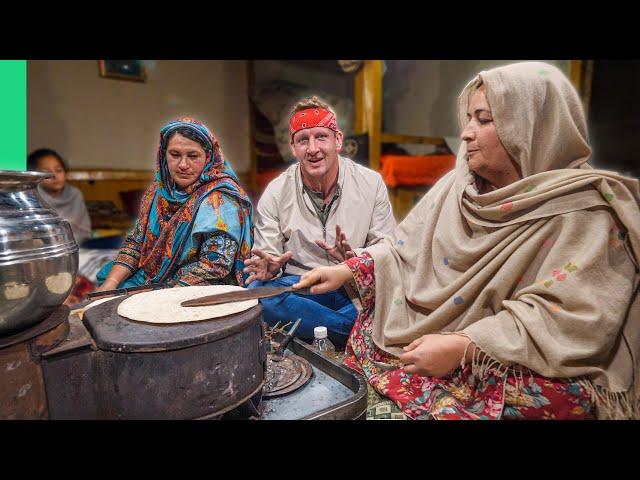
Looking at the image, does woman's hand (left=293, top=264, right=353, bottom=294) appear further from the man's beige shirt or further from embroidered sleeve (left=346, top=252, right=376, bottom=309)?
the man's beige shirt

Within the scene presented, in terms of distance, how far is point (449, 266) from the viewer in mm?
1417

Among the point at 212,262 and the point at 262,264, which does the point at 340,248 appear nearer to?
the point at 262,264

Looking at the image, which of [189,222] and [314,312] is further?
[189,222]

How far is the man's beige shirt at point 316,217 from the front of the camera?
2.14 meters

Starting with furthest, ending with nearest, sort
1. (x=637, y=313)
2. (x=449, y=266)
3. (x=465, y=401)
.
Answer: (x=449, y=266) → (x=465, y=401) → (x=637, y=313)

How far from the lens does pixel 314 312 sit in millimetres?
1919

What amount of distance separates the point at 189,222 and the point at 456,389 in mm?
1426

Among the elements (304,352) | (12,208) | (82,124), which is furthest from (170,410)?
(82,124)

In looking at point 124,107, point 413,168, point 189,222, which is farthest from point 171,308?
point 124,107

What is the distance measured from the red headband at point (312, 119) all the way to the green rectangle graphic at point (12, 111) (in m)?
1.18

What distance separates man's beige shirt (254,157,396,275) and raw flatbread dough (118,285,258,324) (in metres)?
0.89

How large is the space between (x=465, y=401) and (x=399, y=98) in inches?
171

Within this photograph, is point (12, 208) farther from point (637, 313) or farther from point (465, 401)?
point (637, 313)

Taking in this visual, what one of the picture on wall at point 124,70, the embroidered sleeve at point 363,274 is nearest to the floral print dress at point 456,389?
the embroidered sleeve at point 363,274
